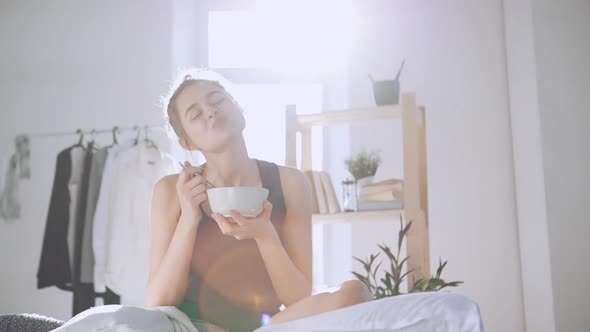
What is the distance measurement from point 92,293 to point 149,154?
65 centimetres

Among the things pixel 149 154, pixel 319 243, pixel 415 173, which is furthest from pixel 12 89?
pixel 415 173

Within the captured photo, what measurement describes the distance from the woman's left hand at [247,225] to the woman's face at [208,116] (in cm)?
23

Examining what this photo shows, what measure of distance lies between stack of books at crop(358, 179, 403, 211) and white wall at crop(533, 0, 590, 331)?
0.79 m

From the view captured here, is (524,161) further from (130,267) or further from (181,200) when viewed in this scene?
(181,200)

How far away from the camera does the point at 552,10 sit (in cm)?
270

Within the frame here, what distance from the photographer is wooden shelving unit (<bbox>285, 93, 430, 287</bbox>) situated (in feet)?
7.06

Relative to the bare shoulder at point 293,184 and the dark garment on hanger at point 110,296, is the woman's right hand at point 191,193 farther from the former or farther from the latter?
the dark garment on hanger at point 110,296

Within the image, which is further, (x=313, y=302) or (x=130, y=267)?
(x=130, y=267)

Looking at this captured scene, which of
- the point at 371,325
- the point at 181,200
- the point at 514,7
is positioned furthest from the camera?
the point at 514,7

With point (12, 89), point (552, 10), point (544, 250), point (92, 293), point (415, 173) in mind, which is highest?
point (552, 10)

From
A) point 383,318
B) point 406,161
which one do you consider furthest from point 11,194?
point 383,318

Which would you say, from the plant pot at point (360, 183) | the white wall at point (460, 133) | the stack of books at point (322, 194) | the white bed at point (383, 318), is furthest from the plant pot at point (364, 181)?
the white bed at point (383, 318)

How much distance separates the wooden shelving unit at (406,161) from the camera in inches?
84.7

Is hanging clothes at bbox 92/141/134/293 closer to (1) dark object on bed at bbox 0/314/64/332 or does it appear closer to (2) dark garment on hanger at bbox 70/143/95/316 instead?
(2) dark garment on hanger at bbox 70/143/95/316
